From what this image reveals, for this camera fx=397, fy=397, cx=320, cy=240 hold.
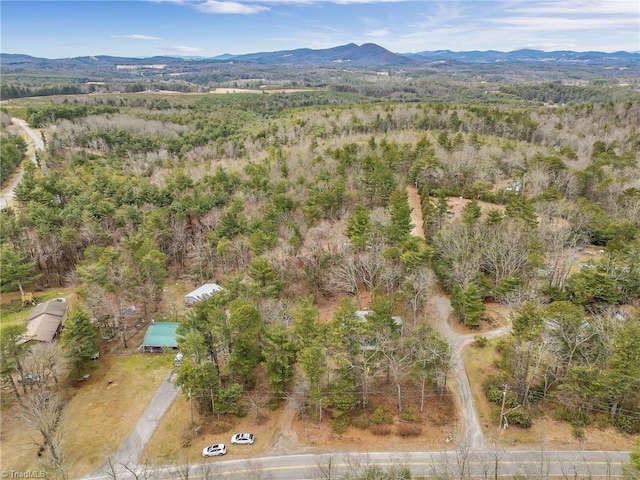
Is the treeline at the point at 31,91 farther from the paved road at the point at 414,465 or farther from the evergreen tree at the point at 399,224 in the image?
the paved road at the point at 414,465

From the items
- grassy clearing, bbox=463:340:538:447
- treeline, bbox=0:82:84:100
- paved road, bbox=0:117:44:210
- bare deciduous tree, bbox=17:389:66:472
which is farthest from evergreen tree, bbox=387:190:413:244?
treeline, bbox=0:82:84:100

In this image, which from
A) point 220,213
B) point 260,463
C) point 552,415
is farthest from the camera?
point 220,213

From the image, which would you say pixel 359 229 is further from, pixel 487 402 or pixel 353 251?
pixel 487 402

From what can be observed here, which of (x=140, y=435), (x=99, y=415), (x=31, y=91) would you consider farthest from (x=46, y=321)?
(x=31, y=91)

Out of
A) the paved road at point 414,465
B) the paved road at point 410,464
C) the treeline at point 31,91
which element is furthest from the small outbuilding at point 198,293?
the treeline at point 31,91

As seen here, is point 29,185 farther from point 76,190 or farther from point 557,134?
point 557,134

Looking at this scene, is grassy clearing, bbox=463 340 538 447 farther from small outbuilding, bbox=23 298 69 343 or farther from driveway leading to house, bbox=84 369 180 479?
small outbuilding, bbox=23 298 69 343

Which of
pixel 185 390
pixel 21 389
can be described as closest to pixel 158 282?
pixel 21 389
